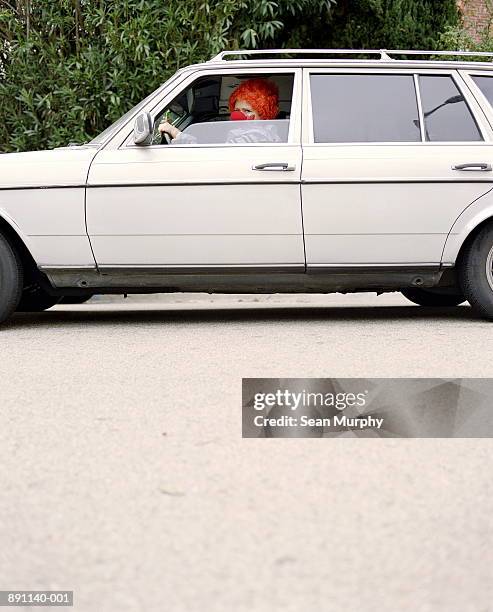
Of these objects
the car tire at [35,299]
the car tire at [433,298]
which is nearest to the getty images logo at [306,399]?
the car tire at [35,299]

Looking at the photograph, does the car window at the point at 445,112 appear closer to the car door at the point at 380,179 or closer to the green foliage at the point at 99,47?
the car door at the point at 380,179

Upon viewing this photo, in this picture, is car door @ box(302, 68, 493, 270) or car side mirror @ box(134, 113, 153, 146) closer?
car side mirror @ box(134, 113, 153, 146)

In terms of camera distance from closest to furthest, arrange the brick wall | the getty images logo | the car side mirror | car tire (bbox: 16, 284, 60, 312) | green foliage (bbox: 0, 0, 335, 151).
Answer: the getty images logo < the car side mirror < car tire (bbox: 16, 284, 60, 312) < green foliage (bbox: 0, 0, 335, 151) < the brick wall

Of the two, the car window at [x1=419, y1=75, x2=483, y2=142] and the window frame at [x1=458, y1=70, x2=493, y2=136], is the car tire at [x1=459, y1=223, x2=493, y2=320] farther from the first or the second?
the window frame at [x1=458, y1=70, x2=493, y2=136]

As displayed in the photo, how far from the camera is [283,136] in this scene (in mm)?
6879

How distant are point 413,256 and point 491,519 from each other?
4.06 m

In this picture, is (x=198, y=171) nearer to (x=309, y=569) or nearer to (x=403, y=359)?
(x=403, y=359)

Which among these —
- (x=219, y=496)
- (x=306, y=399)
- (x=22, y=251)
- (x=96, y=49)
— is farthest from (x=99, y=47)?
(x=219, y=496)

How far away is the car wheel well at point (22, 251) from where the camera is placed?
690 cm

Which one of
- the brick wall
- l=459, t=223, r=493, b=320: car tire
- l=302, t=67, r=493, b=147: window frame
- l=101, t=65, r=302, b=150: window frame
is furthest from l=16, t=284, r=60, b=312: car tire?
the brick wall

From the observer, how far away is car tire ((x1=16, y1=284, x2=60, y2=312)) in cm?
754

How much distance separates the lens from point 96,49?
11156mm

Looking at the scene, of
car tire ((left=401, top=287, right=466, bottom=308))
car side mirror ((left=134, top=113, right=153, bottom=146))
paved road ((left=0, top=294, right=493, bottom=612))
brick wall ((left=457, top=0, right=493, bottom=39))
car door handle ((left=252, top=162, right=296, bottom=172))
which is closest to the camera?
paved road ((left=0, top=294, right=493, bottom=612))

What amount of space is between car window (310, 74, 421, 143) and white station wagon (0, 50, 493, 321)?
0.04ft
